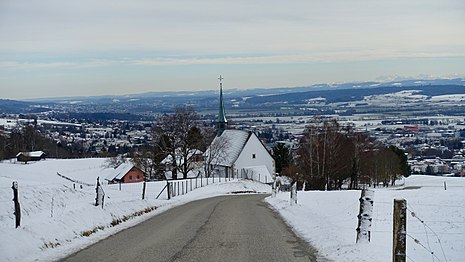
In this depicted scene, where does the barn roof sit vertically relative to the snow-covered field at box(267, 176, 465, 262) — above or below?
below

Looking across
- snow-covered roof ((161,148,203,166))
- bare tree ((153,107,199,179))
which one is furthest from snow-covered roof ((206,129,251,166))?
bare tree ((153,107,199,179))

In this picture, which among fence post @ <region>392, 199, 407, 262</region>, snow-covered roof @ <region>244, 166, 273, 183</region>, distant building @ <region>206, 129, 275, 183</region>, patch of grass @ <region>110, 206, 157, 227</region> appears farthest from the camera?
distant building @ <region>206, 129, 275, 183</region>

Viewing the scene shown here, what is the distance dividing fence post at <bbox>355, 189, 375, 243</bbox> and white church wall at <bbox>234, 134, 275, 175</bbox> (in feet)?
206

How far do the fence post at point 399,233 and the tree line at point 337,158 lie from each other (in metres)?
36.7

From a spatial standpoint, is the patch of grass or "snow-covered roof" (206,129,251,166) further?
"snow-covered roof" (206,129,251,166)

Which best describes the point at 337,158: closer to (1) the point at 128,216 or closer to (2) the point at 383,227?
(1) the point at 128,216

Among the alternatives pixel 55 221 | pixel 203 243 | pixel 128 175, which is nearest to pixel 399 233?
pixel 203 243

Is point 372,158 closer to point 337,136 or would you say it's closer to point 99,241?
point 337,136

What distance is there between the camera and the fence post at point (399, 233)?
340 inches

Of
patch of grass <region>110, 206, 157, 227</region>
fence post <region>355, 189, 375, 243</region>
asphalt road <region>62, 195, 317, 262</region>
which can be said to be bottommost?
patch of grass <region>110, 206, 157, 227</region>

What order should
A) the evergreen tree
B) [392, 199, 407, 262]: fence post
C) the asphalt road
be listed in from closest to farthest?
[392, 199, 407, 262]: fence post < the asphalt road < the evergreen tree

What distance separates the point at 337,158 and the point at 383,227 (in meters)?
42.3

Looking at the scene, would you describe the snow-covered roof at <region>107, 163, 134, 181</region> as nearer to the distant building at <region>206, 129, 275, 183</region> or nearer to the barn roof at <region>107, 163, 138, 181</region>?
the barn roof at <region>107, 163, 138, 181</region>

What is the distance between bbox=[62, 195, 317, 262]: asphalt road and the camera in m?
10.5
